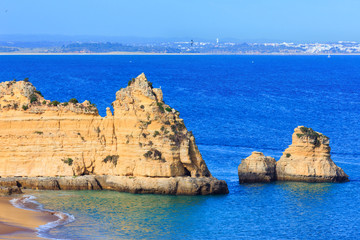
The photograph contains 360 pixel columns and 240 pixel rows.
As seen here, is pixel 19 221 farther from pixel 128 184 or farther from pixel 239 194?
pixel 239 194

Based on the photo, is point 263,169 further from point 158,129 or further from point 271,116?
point 271,116

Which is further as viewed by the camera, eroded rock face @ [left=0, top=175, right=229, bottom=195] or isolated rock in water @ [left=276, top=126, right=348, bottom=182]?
isolated rock in water @ [left=276, top=126, right=348, bottom=182]

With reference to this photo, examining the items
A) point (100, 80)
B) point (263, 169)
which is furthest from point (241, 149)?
point (100, 80)

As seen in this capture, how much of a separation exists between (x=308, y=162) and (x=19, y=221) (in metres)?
21.6

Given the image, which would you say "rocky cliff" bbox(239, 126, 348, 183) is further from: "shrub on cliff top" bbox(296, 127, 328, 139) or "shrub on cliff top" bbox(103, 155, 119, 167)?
"shrub on cliff top" bbox(103, 155, 119, 167)

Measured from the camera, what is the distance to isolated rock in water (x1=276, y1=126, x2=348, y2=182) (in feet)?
172

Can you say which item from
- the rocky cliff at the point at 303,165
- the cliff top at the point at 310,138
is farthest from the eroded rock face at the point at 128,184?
the cliff top at the point at 310,138

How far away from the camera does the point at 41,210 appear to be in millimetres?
42375

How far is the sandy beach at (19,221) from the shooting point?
37531mm

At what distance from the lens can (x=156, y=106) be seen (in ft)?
158

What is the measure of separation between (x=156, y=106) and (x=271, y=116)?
1712 inches

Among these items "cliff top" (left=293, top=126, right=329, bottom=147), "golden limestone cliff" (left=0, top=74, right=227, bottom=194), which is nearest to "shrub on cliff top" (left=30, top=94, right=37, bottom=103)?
"golden limestone cliff" (left=0, top=74, right=227, bottom=194)

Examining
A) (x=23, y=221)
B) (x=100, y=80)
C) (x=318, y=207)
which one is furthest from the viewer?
(x=100, y=80)

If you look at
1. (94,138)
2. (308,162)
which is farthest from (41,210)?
(308,162)
